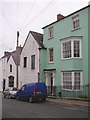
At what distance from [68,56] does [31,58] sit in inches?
346

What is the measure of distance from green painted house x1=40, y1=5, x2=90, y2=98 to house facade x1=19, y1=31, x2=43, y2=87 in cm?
177

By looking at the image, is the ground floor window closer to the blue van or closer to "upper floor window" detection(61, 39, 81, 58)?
"upper floor window" detection(61, 39, 81, 58)

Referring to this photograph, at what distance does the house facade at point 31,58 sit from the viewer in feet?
104

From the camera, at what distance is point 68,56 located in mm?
25609

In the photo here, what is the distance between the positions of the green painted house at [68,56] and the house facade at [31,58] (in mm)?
1766

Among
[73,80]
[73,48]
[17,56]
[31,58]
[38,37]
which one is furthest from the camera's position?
[17,56]

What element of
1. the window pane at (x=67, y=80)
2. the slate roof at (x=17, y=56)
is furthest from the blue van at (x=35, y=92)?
the slate roof at (x=17, y=56)

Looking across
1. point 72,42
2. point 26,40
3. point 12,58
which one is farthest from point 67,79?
point 12,58

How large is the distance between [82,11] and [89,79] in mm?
6964

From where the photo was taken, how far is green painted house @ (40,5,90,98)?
2384 centimetres

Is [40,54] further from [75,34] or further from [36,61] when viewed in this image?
[75,34]

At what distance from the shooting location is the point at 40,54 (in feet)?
100

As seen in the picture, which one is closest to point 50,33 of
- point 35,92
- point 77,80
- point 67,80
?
point 67,80

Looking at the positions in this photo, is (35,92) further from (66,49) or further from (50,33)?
(50,33)
